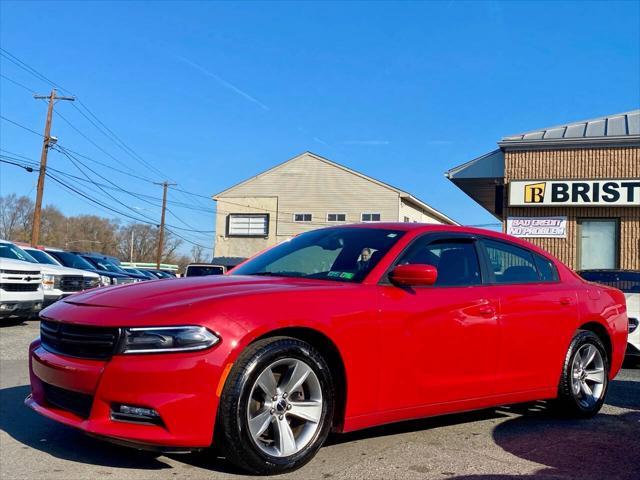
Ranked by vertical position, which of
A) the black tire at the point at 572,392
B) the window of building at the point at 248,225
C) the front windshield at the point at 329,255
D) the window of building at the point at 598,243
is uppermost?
the window of building at the point at 248,225

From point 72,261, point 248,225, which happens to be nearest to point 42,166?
point 72,261

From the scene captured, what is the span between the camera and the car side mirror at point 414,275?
4227 millimetres

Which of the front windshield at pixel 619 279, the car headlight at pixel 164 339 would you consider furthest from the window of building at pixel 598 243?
the car headlight at pixel 164 339

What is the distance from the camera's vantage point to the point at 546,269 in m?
5.59

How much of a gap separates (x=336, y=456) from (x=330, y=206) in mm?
41060

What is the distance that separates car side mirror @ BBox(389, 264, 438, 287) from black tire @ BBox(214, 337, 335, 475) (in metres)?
0.83

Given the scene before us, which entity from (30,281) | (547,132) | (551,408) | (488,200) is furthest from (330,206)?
(551,408)

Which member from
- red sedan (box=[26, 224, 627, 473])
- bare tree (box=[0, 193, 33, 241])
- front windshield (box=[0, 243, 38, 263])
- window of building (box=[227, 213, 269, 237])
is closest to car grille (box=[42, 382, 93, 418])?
red sedan (box=[26, 224, 627, 473])

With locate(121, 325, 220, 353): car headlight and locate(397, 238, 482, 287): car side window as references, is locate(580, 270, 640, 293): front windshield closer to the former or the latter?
locate(397, 238, 482, 287): car side window

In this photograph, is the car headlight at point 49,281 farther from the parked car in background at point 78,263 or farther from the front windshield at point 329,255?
the front windshield at point 329,255

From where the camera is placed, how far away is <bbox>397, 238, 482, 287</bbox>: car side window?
15.4 feet

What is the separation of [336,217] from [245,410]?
4135cm

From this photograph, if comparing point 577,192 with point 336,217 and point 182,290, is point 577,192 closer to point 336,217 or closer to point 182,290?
point 182,290

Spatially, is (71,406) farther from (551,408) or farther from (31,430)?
(551,408)
